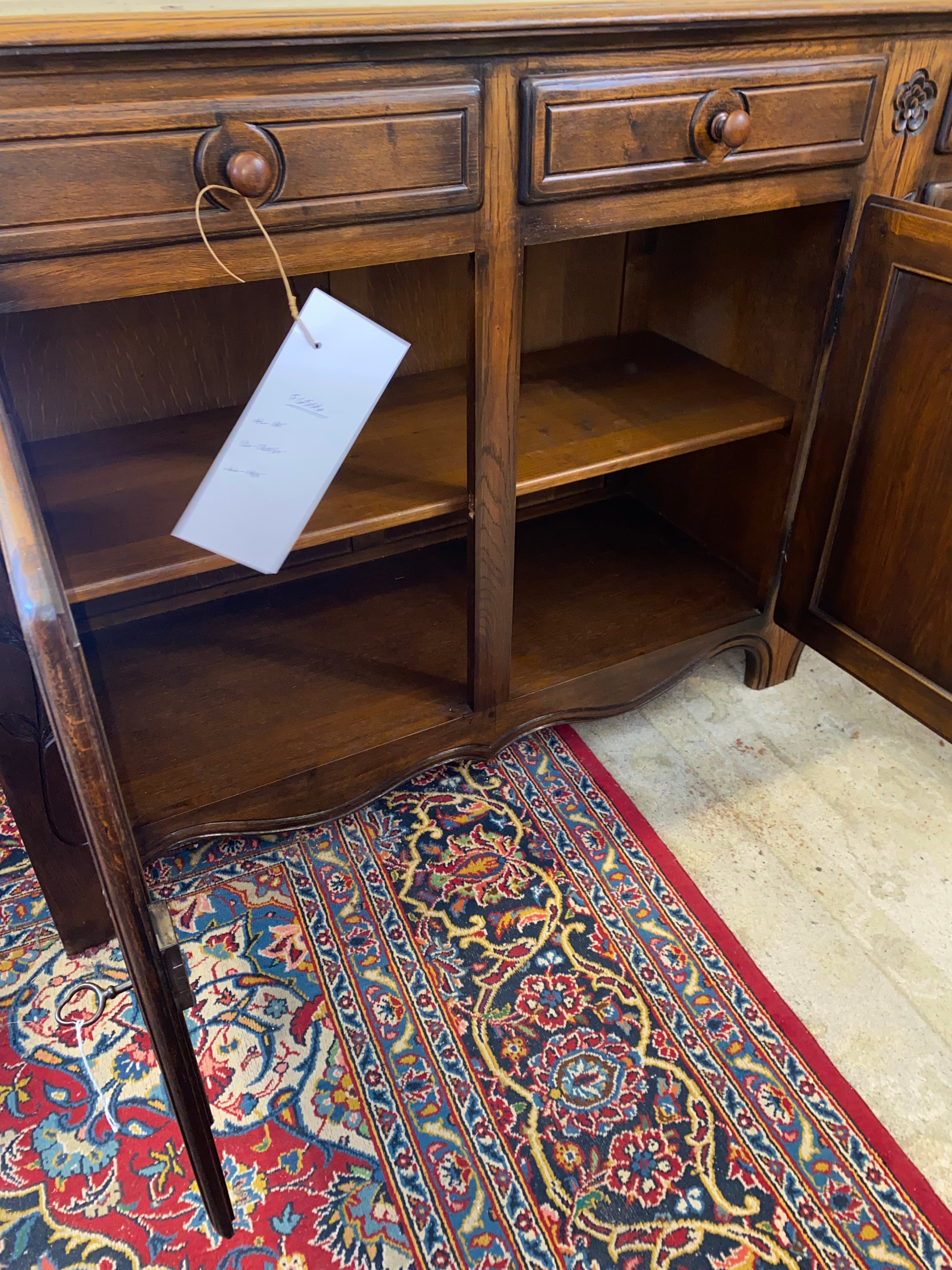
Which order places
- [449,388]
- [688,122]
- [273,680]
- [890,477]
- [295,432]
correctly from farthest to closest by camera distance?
[449,388], [273,680], [890,477], [688,122], [295,432]

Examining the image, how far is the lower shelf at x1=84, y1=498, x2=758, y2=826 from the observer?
1278 mm

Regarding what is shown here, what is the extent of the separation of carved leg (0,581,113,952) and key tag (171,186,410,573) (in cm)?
24

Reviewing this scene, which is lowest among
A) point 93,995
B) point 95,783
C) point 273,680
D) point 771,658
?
point 93,995

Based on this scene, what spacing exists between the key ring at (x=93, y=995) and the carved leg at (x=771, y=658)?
1100 millimetres

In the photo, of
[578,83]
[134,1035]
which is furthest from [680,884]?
[578,83]

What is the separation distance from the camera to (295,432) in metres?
0.95

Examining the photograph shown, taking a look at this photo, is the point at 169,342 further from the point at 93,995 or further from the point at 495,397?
the point at 93,995

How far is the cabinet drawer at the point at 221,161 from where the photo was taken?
793 millimetres

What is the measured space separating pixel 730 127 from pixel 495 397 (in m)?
0.40

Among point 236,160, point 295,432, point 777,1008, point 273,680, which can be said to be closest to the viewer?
point 236,160

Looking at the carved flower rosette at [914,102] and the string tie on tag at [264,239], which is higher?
the carved flower rosette at [914,102]

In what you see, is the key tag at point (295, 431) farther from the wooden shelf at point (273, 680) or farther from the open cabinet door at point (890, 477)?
the open cabinet door at point (890, 477)

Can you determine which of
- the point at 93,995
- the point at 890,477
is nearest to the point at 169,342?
the point at 93,995

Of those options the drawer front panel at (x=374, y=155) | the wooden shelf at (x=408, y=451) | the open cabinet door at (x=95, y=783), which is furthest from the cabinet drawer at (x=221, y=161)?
the wooden shelf at (x=408, y=451)
